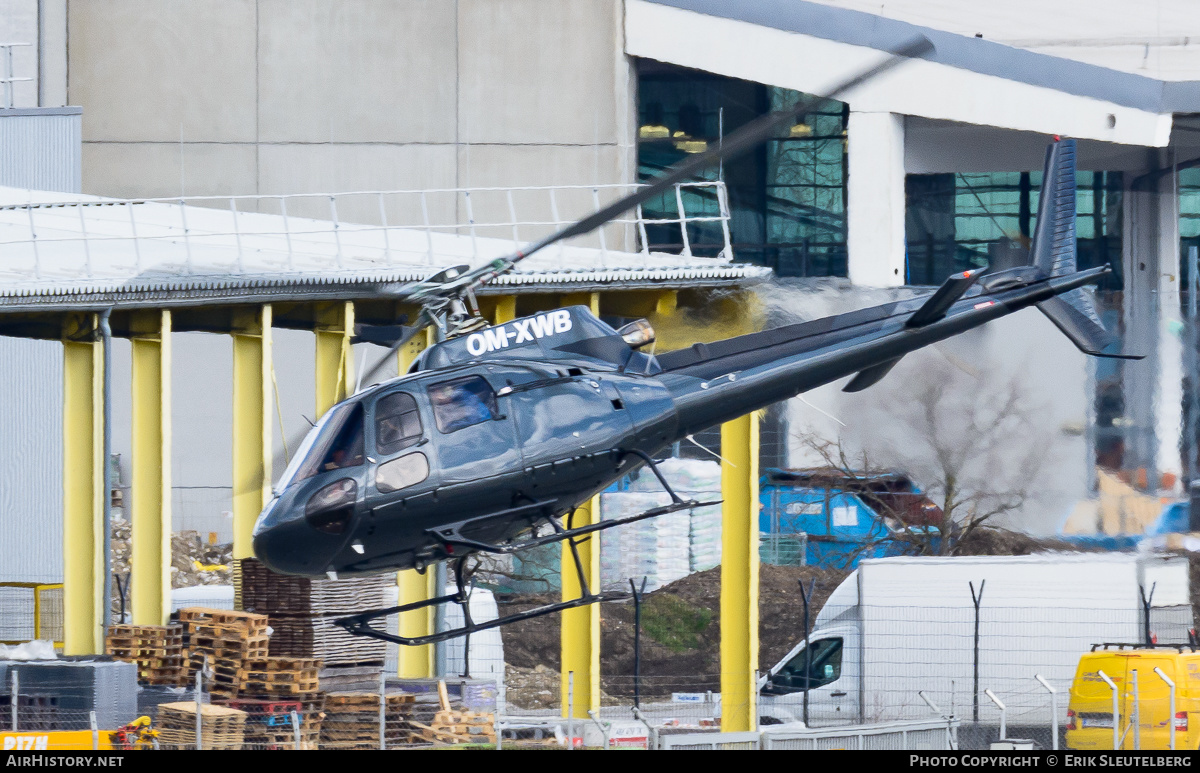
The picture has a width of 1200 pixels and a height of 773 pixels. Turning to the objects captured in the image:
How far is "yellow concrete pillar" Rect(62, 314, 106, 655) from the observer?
862 inches

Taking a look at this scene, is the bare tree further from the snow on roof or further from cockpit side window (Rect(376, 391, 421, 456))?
cockpit side window (Rect(376, 391, 421, 456))

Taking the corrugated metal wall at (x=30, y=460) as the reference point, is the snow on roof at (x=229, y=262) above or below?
above

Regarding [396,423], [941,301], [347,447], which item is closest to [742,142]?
[396,423]

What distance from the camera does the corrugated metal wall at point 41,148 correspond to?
107ft

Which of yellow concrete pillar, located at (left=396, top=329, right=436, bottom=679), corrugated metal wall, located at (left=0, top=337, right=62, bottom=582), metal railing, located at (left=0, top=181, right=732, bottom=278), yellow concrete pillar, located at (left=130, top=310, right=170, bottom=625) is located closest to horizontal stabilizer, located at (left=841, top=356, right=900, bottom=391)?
metal railing, located at (left=0, top=181, right=732, bottom=278)

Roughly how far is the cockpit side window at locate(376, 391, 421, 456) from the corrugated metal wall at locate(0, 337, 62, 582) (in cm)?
2042

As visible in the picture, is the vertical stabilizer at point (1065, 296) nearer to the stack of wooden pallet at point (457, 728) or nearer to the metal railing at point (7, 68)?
the stack of wooden pallet at point (457, 728)

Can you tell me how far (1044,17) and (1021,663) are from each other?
1825 cm

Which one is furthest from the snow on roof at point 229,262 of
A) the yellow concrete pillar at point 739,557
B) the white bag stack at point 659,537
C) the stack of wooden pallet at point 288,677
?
the white bag stack at point 659,537

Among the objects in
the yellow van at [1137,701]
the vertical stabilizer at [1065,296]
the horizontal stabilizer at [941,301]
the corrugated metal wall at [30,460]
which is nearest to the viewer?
the horizontal stabilizer at [941,301]

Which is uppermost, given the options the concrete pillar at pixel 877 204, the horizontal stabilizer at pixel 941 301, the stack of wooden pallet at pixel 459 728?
the concrete pillar at pixel 877 204

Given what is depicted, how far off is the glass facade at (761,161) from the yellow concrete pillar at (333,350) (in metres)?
16.7

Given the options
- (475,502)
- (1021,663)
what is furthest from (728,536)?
(475,502)

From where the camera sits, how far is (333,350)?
22.1m
